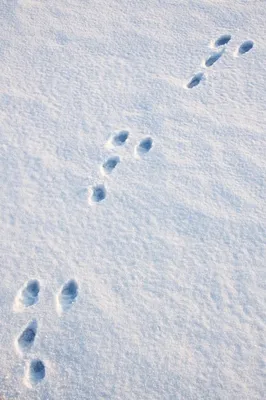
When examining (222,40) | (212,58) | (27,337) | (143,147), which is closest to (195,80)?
(212,58)

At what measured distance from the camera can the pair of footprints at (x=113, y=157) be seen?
2.24 meters

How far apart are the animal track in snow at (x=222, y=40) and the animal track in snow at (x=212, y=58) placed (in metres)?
0.07

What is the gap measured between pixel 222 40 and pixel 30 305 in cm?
192

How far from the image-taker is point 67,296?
1.94 meters

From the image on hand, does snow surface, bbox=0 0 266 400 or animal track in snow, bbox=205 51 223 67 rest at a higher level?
animal track in snow, bbox=205 51 223 67

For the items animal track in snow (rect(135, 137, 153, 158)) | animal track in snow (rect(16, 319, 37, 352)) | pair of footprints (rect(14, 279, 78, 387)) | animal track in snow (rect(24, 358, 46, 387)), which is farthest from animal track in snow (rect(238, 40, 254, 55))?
animal track in snow (rect(24, 358, 46, 387))

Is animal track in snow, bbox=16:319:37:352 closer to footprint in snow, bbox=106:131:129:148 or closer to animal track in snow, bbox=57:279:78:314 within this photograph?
animal track in snow, bbox=57:279:78:314

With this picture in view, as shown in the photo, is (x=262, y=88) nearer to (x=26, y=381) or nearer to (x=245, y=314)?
(x=245, y=314)

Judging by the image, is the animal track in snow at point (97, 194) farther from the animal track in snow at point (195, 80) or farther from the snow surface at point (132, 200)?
the animal track in snow at point (195, 80)

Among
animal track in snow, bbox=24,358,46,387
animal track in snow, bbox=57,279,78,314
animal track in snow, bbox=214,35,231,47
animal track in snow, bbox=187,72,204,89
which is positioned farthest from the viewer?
animal track in snow, bbox=214,35,231,47

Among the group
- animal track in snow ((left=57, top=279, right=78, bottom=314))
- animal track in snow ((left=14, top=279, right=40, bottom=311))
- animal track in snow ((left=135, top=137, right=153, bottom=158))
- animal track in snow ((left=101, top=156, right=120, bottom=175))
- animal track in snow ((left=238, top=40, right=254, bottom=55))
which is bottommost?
animal track in snow ((left=14, top=279, right=40, bottom=311))

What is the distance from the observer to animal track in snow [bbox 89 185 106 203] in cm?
222

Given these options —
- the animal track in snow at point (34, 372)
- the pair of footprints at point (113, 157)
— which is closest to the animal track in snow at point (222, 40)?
the pair of footprints at point (113, 157)

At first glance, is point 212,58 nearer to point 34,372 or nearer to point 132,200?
point 132,200
